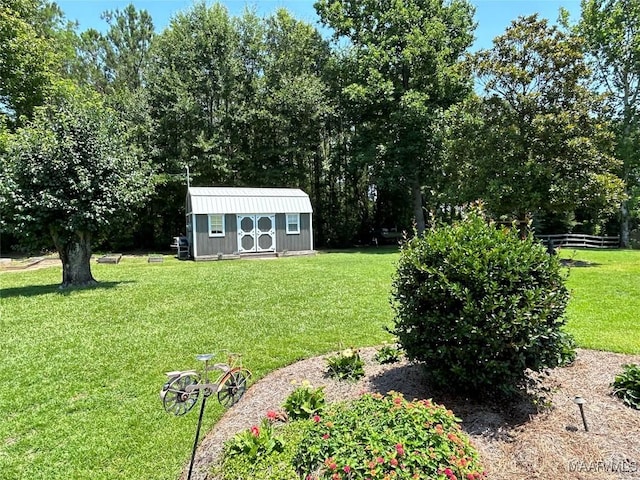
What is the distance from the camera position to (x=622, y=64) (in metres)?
20.3

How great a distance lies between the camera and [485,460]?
2484mm

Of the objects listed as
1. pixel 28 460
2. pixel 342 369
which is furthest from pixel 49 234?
pixel 342 369

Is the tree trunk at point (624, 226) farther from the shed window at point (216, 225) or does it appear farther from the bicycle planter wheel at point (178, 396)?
the bicycle planter wheel at point (178, 396)

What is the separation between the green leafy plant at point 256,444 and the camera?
2.36 meters

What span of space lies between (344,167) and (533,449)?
22204 mm

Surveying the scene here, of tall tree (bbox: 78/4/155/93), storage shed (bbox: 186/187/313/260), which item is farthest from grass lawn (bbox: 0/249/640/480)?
tall tree (bbox: 78/4/155/93)

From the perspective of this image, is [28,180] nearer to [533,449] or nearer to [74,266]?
[74,266]

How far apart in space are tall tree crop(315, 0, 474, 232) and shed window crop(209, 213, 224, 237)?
8233mm

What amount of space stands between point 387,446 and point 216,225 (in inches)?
621

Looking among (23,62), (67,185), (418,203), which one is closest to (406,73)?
(418,203)

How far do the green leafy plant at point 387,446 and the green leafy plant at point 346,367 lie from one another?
56.7 inches

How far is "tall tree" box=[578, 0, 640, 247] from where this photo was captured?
1942 cm

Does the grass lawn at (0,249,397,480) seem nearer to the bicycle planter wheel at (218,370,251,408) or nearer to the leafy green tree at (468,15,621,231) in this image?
the bicycle planter wheel at (218,370,251,408)

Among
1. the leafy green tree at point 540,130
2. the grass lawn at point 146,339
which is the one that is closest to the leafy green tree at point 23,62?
the grass lawn at point 146,339
